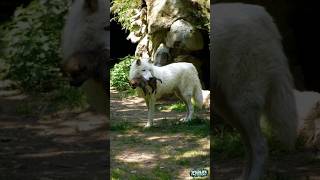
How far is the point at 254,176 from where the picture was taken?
301cm

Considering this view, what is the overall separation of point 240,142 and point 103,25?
3.86 ft

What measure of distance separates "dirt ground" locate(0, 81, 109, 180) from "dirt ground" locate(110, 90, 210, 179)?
19.9 inches

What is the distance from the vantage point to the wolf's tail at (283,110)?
295cm

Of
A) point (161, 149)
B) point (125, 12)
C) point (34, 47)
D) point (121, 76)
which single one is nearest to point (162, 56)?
point (121, 76)

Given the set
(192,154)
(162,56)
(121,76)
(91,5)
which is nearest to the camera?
(91,5)

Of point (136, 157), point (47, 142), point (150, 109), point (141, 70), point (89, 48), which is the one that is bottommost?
point (136, 157)

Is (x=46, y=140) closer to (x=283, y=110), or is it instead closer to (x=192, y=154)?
(x=192, y=154)

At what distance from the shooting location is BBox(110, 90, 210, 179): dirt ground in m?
3.41

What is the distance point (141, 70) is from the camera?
11.4 ft

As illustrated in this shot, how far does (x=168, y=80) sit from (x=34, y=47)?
3.64ft

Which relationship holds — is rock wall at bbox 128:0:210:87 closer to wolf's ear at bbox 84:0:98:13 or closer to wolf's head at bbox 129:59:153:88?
wolf's head at bbox 129:59:153:88

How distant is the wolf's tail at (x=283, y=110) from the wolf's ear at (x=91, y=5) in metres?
1.24

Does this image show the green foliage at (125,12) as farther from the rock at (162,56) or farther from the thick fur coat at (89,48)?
the thick fur coat at (89,48)

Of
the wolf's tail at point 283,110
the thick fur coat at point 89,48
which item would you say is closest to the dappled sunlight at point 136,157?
the thick fur coat at point 89,48
